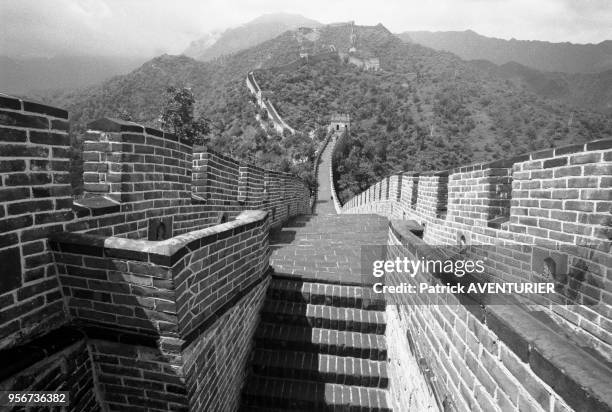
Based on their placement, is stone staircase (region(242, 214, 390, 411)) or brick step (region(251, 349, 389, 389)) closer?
stone staircase (region(242, 214, 390, 411))

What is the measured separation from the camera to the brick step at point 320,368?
3426 millimetres

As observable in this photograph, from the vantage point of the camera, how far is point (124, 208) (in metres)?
2.69

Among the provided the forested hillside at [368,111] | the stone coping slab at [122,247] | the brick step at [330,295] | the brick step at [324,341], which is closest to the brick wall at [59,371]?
the stone coping slab at [122,247]

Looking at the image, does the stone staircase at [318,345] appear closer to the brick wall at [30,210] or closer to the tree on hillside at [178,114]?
the brick wall at [30,210]

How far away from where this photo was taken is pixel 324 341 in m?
3.65

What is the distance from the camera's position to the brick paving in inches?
130

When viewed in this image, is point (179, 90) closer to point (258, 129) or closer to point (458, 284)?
point (458, 284)

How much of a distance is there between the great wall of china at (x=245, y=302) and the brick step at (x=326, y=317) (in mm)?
17

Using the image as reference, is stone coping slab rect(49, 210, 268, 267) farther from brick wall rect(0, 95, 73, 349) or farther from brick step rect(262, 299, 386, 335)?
brick step rect(262, 299, 386, 335)

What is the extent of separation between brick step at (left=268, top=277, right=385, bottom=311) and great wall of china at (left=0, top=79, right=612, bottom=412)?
0.02m

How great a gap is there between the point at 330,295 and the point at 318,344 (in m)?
0.60

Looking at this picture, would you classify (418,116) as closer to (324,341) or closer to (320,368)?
(324,341)

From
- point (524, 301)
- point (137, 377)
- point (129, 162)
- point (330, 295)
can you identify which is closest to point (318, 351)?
point (330, 295)

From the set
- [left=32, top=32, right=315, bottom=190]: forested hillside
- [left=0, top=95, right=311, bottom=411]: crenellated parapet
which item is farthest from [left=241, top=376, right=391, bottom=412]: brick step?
[left=32, top=32, right=315, bottom=190]: forested hillside
